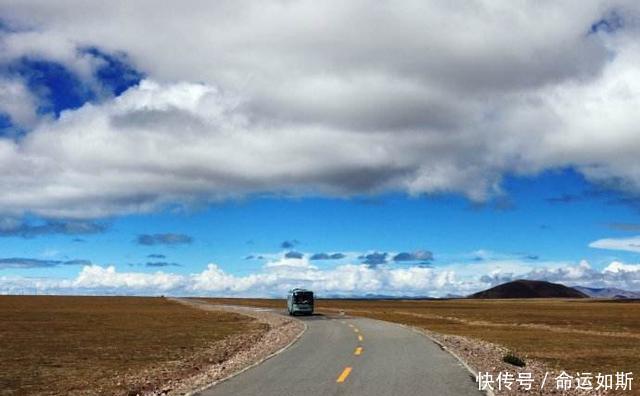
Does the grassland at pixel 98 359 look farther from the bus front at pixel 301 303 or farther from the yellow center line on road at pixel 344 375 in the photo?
the bus front at pixel 301 303

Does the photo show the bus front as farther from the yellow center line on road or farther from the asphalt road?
the yellow center line on road

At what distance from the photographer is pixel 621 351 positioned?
38.7 metres

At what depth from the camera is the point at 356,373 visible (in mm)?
21188

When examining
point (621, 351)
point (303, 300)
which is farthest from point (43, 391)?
point (303, 300)

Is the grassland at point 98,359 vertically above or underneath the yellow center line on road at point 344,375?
underneath

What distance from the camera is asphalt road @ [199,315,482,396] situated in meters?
17.6

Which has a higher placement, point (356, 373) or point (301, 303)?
point (301, 303)

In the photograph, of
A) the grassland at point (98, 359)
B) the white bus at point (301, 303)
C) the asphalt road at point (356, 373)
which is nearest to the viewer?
the asphalt road at point (356, 373)

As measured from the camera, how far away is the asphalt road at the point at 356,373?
17.6m

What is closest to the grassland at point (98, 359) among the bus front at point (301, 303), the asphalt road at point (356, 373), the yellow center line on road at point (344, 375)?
the asphalt road at point (356, 373)

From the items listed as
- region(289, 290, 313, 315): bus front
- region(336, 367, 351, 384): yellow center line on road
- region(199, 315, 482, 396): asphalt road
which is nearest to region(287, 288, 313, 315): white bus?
region(289, 290, 313, 315): bus front

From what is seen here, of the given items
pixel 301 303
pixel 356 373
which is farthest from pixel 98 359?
pixel 301 303

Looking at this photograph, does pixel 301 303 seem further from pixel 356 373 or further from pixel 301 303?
pixel 356 373

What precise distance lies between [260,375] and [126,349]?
20.6 meters
